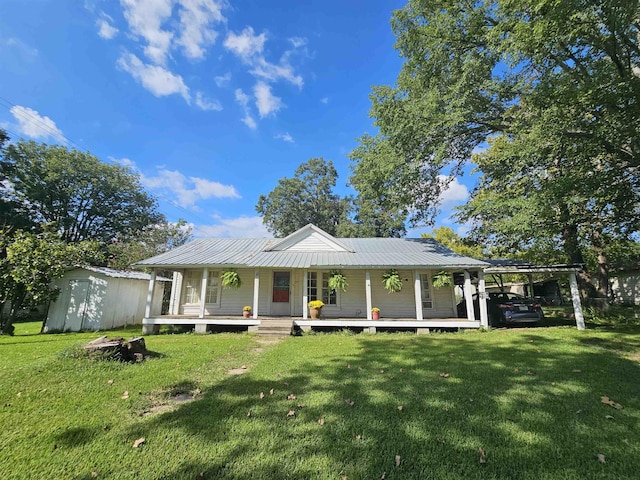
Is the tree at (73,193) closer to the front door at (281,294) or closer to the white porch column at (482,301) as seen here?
the front door at (281,294)

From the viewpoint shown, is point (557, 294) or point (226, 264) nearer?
point (226, 264)

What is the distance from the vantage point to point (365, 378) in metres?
5.41

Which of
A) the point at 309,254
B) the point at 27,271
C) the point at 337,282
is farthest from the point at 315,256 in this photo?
the point at 27,271

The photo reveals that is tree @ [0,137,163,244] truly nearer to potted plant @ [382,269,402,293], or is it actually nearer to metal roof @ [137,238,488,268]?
metal roof @ [137,238,488,268]

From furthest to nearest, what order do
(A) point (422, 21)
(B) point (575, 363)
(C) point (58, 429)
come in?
1. (A) point (422, 21)
2. (B) point (575, 363)
3. (C) point (58, 429)

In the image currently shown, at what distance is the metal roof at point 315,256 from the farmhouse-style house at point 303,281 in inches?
1.6

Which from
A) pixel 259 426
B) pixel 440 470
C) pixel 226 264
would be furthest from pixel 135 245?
pixel 440 470

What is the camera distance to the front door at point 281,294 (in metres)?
13.6

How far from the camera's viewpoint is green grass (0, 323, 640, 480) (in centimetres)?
276

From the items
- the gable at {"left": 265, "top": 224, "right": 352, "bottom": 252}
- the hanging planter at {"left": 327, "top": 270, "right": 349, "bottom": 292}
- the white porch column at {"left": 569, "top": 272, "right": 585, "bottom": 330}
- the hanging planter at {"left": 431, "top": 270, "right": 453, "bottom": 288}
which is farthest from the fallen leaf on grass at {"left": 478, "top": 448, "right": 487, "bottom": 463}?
the gable at {"left": 265, "top": 224, "right": 352, "bottom": 252}

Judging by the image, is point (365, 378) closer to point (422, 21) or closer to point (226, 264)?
point (226, 264)

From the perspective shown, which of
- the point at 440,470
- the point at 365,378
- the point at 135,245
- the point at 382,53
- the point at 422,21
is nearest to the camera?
the point at 440,470

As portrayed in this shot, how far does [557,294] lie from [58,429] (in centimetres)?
3823

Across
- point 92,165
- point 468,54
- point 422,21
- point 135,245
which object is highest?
point 92,165
